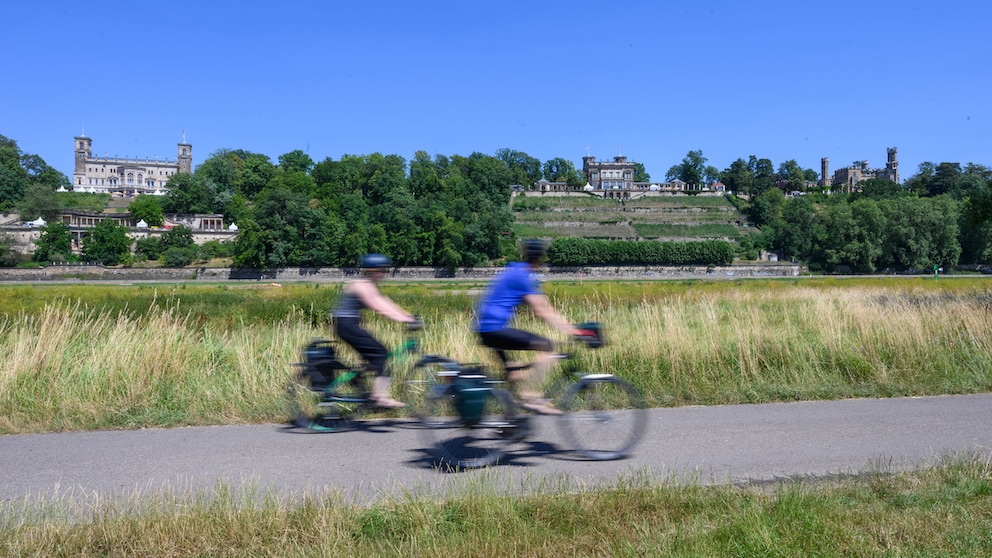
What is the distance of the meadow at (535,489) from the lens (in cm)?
414

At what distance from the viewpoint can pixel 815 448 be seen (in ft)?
20.8

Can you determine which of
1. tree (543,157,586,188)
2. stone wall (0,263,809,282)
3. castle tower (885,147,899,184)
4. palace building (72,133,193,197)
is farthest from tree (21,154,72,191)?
castle tower (885,147,899,184)

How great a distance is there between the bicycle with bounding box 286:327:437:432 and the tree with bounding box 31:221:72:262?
92811mm

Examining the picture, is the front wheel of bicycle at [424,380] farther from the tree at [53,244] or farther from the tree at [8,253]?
the tree at [53,244]

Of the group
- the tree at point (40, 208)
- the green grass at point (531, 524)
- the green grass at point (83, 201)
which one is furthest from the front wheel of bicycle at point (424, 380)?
the green grass at point (83, 201)

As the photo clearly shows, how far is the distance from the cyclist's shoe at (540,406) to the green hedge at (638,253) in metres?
87.5

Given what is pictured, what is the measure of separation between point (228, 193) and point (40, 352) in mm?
135356

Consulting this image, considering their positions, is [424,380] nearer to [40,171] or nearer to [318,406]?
[318,406]

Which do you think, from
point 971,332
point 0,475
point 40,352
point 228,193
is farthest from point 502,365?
point 228,193

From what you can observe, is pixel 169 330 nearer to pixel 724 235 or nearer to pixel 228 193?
pixel 724 235

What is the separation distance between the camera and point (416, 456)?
6012 mm

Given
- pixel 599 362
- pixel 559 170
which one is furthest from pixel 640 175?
pixel 599 362

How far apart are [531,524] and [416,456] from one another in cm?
186

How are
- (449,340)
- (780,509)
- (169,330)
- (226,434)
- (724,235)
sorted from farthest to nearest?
(724,235) → (449,340) → (169,330) → (226,434) → (780,509)
